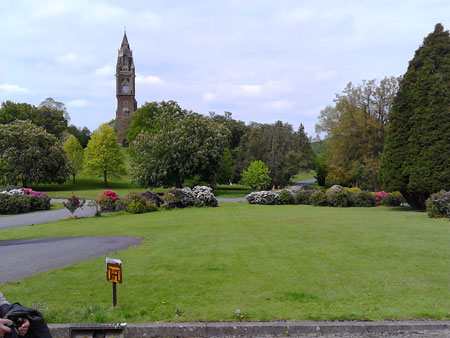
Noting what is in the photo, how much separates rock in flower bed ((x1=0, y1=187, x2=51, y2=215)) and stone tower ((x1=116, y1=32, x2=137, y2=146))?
6796 cm

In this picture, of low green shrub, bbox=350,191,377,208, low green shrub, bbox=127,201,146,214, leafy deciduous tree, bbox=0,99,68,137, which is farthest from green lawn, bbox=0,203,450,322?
leafy deciduous tree, bbox=0,99,68,137

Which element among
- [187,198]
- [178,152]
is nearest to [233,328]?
[187,198]

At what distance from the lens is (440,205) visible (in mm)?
17469

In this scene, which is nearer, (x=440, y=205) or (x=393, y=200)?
(x=440, y=205)

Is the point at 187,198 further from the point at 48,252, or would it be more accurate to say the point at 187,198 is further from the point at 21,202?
the point at 48,252

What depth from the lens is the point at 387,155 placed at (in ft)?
74.7

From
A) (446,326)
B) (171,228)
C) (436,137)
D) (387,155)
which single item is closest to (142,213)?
(171,228)

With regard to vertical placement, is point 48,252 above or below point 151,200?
Answer: below

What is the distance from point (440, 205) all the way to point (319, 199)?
11.3 m

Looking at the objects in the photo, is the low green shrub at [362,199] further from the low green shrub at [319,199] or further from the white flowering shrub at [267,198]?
the white flowering shrub at [267,198]

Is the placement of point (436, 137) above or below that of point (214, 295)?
above

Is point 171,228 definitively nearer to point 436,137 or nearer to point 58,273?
point 58,273

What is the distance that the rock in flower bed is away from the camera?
24031 mm

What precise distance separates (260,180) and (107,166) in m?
24.0
